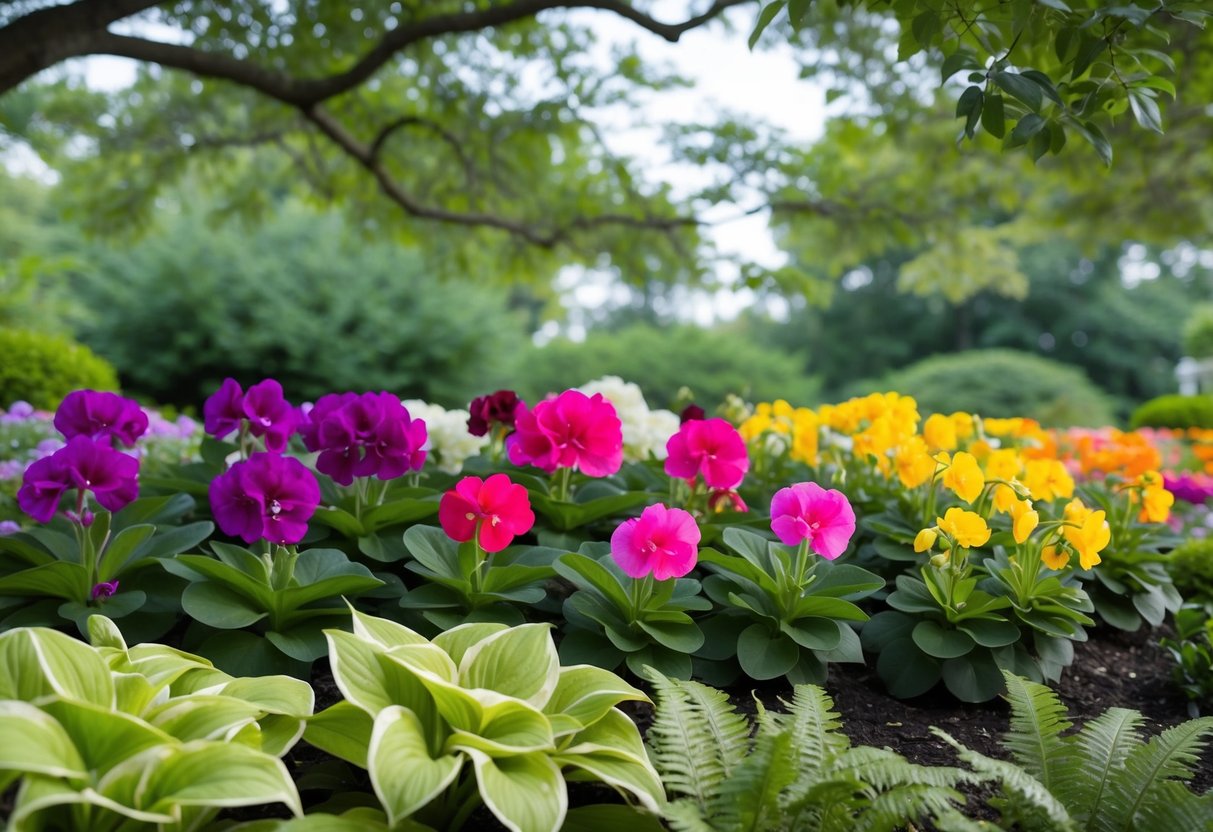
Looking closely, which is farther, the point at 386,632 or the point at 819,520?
the point at 819,520

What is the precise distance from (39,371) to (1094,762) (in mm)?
7378

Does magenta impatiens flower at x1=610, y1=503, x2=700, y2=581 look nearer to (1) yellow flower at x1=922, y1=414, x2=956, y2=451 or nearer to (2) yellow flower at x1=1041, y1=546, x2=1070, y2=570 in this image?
(2) yellow flower at x1=1041, y1=546, x2=1070, y2=570

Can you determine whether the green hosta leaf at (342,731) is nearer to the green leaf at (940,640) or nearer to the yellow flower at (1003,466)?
the green leaf at (940,640)

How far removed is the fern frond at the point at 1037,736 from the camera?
1.93 metres

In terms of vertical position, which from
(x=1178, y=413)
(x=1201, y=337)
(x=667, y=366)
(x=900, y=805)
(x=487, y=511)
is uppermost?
(x=487, y=511)

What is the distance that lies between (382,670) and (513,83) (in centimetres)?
547

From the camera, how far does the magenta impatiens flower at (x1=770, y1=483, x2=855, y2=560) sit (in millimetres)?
2242

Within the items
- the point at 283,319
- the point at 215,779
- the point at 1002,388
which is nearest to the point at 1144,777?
the point at 215,779

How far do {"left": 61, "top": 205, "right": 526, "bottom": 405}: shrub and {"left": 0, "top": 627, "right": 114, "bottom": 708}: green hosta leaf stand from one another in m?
11.0

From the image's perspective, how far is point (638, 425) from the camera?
12.9ft

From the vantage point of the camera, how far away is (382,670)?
190 cm

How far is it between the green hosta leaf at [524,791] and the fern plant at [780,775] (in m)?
0.22

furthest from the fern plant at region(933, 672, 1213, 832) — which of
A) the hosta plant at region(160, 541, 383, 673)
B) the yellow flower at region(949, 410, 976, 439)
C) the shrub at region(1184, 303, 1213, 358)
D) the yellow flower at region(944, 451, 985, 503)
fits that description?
the shrub at region(1184, 303, 1213, 358)

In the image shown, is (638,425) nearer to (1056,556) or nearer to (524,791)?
(1056,556)
